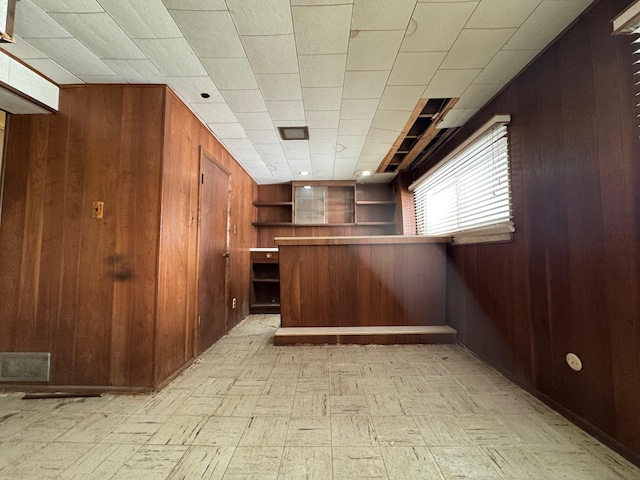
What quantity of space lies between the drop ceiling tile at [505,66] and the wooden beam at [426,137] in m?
0.32

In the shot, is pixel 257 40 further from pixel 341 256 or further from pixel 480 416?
pixel 480 416

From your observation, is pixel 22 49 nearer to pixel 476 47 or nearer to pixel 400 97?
pixel 400 97

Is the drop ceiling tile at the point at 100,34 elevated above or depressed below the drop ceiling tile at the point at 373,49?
below

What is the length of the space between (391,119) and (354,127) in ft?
1.27

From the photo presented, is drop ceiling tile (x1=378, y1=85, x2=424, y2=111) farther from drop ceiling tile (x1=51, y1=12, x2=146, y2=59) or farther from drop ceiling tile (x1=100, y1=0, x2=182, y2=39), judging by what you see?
drop ceiling tile (x1=51, y1=12, x2=146, y2=59)

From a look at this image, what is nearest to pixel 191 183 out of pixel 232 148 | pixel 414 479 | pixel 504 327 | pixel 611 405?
pixel 232 148

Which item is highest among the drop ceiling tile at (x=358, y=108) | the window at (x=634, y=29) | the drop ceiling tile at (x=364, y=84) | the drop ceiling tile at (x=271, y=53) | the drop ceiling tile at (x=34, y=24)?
the drop ceiling tile at (x=358, y=108)

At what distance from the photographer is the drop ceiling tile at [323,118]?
2523 millimetres

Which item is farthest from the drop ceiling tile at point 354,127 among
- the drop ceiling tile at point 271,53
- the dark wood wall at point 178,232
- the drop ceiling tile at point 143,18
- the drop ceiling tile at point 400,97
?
the drop ceiling tile at point 143,18

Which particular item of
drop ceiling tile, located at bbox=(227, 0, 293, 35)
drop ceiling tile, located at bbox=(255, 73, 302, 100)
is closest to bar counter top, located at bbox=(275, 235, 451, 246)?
drop ceiling tile, located at bbox=(255, 73, 302, 100)

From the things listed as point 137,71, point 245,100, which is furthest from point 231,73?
point 137,71

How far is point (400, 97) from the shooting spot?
2.26m

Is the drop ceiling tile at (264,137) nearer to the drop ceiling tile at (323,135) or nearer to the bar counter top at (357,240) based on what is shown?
the drop ceiling tile at (323,135)

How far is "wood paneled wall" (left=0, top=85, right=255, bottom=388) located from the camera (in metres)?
1.94
